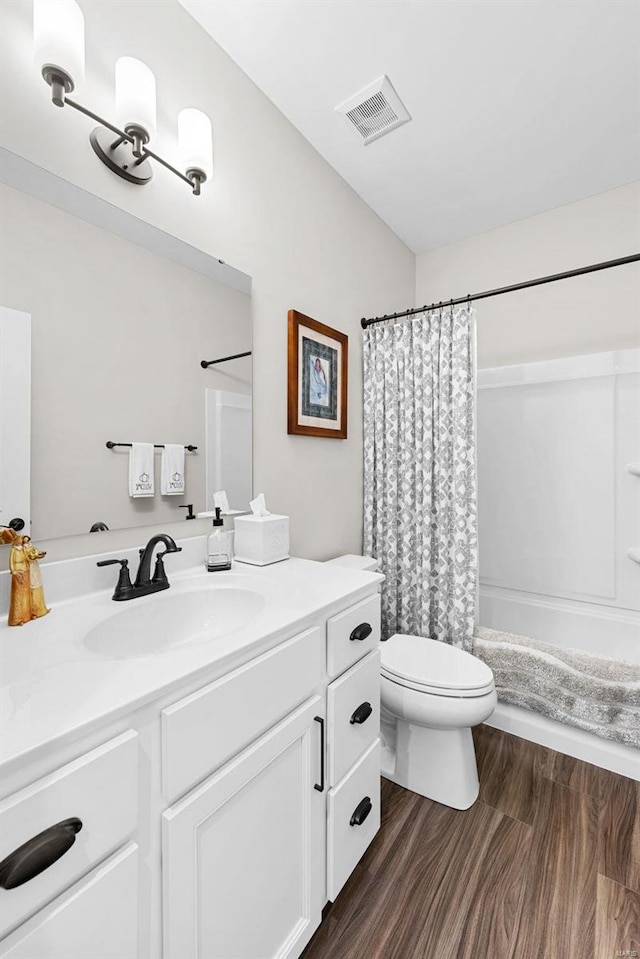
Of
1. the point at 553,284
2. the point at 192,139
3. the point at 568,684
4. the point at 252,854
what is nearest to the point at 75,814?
the point at 252,854

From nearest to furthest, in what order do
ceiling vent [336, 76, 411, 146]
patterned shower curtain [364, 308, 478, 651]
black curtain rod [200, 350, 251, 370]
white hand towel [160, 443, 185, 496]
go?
white hand towel [160, 443, 185, 496], black curtain rod [200, 350, 251, 370], ceiling vent [336, 76, 411, 146], patterned shower curtain [364, 308, 478, 651]

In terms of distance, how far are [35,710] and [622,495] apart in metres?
2.48

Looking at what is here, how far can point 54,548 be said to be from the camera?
1.02 metres

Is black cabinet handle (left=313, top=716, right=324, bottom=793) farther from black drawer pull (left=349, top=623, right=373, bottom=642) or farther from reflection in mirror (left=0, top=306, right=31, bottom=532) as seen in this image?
reflection in mirror (left=0, top=306, right=31, bottom=532)

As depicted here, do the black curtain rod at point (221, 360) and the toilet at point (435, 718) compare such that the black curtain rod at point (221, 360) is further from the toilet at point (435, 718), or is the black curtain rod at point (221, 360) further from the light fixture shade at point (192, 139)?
the toilet at point (435, 718)

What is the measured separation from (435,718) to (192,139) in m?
1.93

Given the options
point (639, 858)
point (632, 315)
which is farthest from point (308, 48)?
point (639, 858)

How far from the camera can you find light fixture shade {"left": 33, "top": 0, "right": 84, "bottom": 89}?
2.91 feet

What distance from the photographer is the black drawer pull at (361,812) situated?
116 cm

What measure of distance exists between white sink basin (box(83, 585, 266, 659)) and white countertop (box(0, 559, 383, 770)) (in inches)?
0.7

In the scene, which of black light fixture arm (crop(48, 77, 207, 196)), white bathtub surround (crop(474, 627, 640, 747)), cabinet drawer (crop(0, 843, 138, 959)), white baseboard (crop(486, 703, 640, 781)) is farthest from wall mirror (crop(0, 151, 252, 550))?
white baseboard (crop(486, 703, 640, 781))

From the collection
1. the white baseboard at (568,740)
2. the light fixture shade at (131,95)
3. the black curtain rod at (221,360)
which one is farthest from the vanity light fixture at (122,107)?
the white baseboard at (568,740)

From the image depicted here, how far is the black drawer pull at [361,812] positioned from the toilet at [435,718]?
1.08 ft

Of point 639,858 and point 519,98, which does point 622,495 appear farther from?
point 519,98
